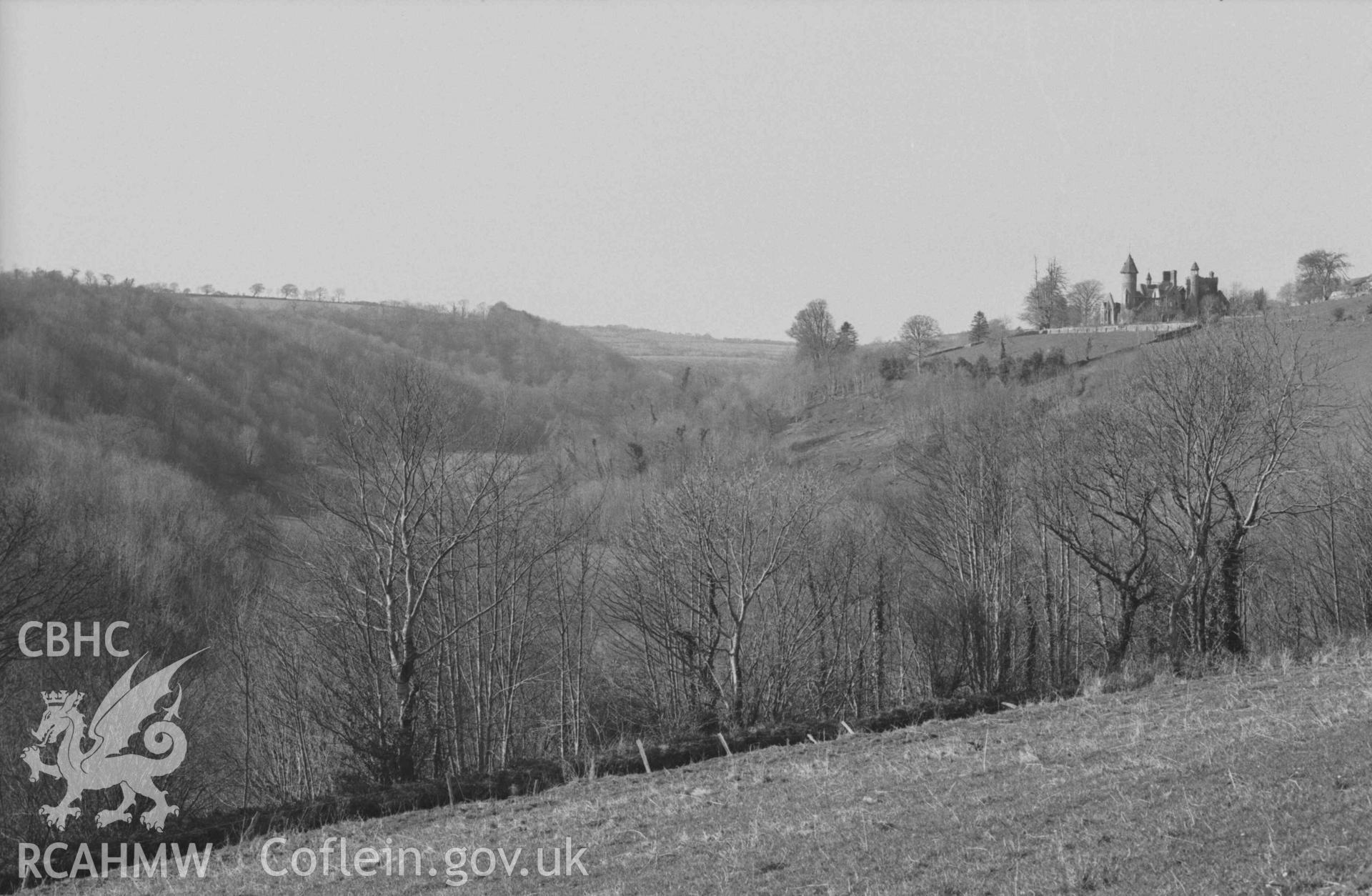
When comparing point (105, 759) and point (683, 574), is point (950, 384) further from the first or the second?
point (105, 759)

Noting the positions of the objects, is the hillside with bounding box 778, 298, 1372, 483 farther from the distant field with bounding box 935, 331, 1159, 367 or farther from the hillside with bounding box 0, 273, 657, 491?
the hillside with bounding box 0, 273, 657, 491

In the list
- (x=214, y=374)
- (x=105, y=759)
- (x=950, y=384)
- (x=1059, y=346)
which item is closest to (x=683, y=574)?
(x=105, y=759)

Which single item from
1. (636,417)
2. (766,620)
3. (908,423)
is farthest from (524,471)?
(636,417)

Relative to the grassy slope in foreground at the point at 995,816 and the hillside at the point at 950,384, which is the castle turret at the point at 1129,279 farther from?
the grassy slope in foreground at the point at 995,816

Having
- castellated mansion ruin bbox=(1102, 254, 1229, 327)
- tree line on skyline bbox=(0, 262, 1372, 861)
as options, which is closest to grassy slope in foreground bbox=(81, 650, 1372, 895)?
tree line on skyline bbox=(0, 262, 1372, 861)

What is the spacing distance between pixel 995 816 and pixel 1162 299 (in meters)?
119

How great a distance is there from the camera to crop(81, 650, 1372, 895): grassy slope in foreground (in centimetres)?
646

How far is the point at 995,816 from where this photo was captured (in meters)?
8.06

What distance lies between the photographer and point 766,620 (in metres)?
31.4

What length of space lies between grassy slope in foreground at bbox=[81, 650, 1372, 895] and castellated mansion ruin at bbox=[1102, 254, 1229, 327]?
306 ft

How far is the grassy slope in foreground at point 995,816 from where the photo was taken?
6461mm

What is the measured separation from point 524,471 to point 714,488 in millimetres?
5659

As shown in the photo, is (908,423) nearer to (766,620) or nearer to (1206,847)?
(766,620)

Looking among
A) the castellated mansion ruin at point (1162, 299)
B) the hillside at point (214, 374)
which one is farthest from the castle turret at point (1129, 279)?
the hillside at point (214, 374)
